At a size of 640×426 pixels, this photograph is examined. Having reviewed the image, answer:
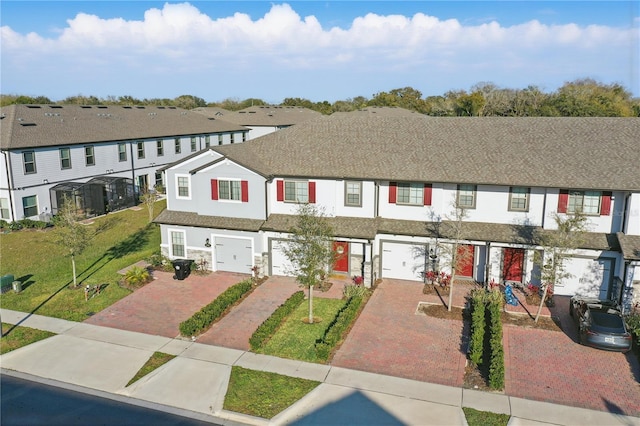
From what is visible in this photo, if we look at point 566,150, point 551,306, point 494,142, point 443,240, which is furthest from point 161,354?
point 566,150

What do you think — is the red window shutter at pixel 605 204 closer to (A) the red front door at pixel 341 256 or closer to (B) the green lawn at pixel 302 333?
(A) the red front door at pixel 341 256

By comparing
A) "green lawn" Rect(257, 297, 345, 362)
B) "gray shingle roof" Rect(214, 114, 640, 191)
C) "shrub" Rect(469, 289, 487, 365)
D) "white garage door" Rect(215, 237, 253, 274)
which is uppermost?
"gray shingle roof" Rect(214, 114, 640, 191)

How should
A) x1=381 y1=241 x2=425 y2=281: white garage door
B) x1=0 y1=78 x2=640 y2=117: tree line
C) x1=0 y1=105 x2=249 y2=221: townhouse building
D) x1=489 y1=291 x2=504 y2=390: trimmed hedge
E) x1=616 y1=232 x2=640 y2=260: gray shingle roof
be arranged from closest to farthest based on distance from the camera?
x1=489 y1=291 x2=504 y2=390: trimmed hedge, x1=616 y1=232 x2=640 y2=260: gray shingle roof, x1=381 y1=241 x2=425 y2=281: white garage door, x1=0 y1=105 x2=249 y2=221: townhouse building, x1=0 y1=78 x2=640 y2=117: tree line

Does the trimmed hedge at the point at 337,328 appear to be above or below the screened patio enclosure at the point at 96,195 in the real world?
below

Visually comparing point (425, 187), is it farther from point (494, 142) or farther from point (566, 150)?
point (566, 150)

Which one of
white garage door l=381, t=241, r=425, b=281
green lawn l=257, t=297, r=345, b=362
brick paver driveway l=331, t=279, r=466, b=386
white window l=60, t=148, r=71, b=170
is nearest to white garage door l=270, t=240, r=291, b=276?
green lawn l=257, t=297, r=345, b=362

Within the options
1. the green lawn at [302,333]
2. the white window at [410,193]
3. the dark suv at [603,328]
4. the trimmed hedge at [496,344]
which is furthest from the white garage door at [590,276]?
the green lawn at [302,333]

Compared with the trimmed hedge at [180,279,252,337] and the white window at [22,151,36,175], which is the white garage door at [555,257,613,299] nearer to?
the trimmed hedge at [180,279,252,337]
